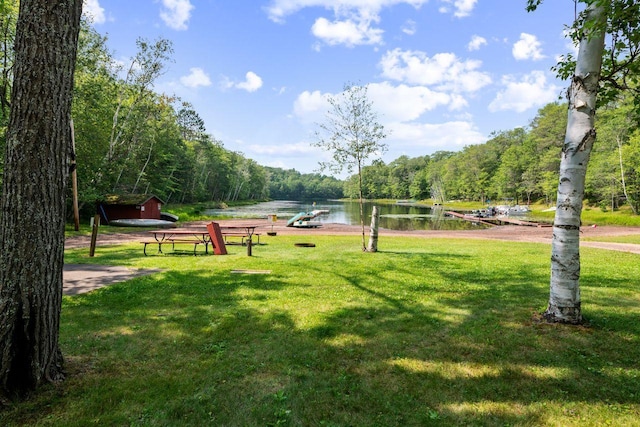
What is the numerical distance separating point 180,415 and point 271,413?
2.84 ft

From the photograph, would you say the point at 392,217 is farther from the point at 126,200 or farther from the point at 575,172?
the point at 575,172

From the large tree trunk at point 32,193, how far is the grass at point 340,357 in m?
0.53

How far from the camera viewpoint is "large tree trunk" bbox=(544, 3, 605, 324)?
4902mm

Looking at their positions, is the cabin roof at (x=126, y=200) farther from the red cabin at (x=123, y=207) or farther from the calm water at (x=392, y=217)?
the calm water at (x=392, y=217)

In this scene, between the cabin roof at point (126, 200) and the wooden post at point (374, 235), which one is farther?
the cabin roof at point (126, 200)

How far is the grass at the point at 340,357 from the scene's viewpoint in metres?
3.13

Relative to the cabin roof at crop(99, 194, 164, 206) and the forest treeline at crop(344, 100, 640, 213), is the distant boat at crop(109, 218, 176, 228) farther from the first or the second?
the forest treeline at crop(344, 100, 640, 213)

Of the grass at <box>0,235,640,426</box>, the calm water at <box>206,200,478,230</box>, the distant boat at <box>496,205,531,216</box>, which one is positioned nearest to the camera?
the grass at <box>0,235,640,426</box>

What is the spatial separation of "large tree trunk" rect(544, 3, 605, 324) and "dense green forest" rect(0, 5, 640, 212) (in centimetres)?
247

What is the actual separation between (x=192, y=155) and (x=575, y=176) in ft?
223

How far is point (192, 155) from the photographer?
6525cm

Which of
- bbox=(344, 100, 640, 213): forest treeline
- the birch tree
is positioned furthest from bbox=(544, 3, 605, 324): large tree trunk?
bbox=(344, 100, 640, 213): forest treeline

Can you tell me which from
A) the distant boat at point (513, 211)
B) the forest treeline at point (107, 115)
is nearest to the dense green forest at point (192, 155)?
the forest treeline at point (107, 115)

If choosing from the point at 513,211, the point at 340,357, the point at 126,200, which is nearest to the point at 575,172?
the point at 340,357
